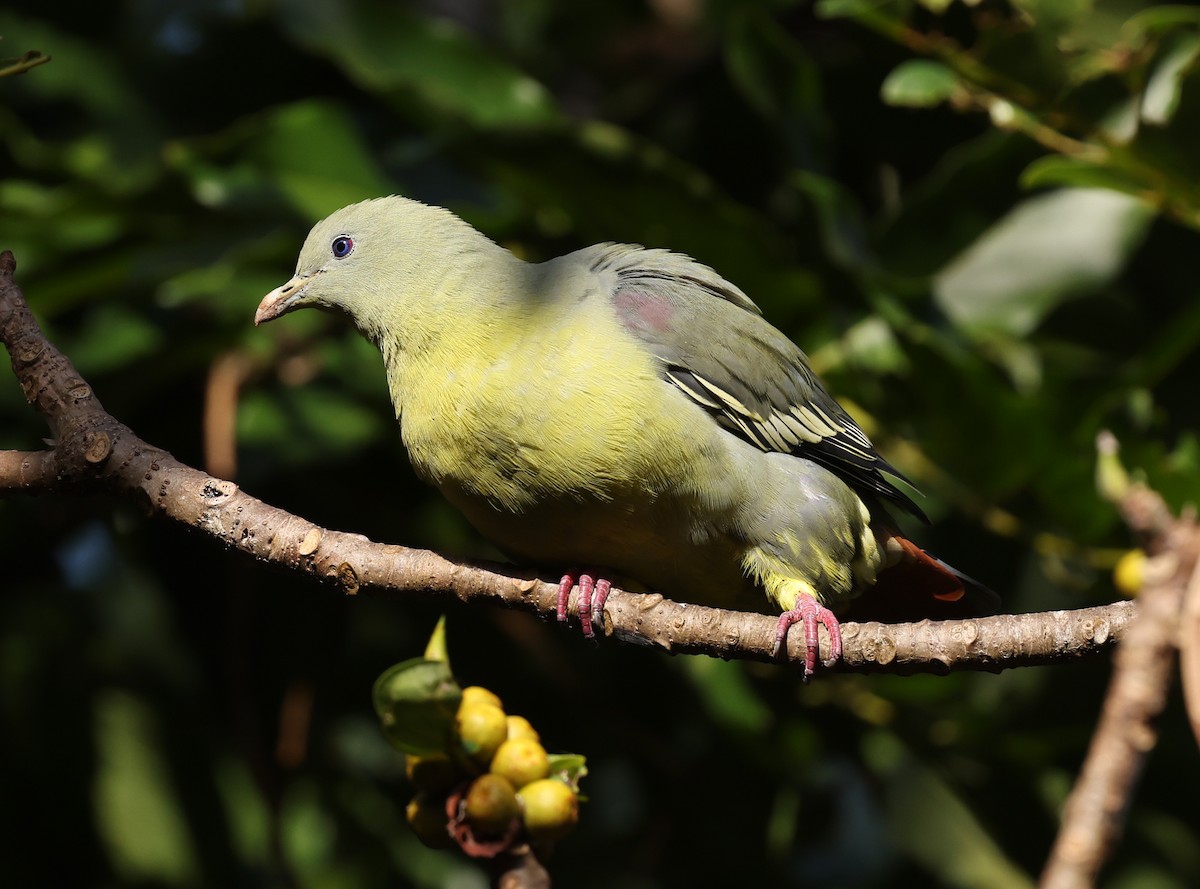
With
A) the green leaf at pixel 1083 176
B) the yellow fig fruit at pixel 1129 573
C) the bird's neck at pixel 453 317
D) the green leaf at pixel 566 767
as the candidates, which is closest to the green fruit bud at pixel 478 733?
the green leaf at pixel 566 767

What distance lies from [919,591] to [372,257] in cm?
155

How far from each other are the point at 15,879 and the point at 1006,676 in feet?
10.7

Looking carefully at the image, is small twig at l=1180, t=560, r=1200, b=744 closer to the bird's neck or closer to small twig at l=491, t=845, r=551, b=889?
small twig at l=491, t=845, r=551, b=889

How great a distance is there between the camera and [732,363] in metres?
3.02

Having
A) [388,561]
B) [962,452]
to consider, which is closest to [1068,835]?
[388,561]

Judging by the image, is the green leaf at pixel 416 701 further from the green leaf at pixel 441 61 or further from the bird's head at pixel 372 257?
the green leaf at pixel 441 61

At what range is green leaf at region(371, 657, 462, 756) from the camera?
2123mm

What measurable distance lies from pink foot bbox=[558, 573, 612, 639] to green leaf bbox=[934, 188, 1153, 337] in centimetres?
194

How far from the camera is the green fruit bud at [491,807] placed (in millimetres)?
2170

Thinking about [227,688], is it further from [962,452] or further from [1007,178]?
[1007,178]

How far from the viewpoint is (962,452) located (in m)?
3.78

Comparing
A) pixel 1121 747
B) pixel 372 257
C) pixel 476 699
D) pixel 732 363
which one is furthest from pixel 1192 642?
pixel 372 257

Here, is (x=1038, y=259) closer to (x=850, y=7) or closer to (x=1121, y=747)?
(x=850, y=7)

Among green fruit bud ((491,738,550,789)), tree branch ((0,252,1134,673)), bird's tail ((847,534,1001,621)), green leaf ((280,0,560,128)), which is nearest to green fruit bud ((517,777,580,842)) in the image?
green fruit bud ((491,738,550,789))
